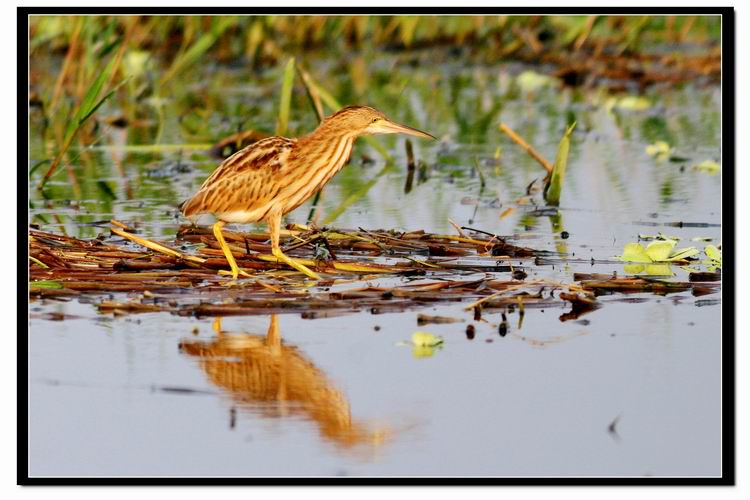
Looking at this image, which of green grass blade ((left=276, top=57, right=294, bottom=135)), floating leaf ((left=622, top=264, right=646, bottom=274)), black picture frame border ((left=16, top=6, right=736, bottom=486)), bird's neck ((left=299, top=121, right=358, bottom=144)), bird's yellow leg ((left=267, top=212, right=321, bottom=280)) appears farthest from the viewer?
green grass blade ((left=276, top=57, right=294, bottom=135))

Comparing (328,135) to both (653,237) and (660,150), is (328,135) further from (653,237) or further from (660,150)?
(660,150)

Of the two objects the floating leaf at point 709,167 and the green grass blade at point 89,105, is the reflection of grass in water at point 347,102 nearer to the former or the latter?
the floating leaf at point 709,167

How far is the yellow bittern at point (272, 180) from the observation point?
29.2 ft

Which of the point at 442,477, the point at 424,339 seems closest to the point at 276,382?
the point at 424,339

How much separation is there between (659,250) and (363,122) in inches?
74.7

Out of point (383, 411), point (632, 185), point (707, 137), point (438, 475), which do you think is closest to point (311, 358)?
point (383, 411)

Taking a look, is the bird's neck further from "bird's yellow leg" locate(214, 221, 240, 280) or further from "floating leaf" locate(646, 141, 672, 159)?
"floating leaf" locate(646, 141, 672, 159)

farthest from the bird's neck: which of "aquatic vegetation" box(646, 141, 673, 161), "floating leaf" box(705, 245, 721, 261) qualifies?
"aquatic vegetation" box(646, 141, 673, 161)

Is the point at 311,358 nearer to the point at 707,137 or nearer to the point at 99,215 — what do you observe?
the point at 99,215

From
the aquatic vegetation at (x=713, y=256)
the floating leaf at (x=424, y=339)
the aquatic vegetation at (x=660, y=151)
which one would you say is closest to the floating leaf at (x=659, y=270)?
the aquatic vegetation at (x=713, y=256)

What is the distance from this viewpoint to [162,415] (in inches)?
245

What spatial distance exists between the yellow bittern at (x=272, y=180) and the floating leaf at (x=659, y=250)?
4.73ft

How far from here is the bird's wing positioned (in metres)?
8.88

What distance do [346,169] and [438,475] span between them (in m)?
8.21
